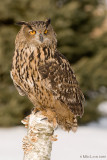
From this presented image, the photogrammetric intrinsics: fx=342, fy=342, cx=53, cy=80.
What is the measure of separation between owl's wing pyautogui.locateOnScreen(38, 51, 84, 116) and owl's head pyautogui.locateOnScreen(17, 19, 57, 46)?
0.19 metres

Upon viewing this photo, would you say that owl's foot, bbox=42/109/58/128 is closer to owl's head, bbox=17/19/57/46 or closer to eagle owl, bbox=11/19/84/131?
eagle owl, bbox=11/19/84/131

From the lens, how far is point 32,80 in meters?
3.04

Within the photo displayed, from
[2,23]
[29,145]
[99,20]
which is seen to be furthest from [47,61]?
[99,20]

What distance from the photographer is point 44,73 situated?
9.89ft

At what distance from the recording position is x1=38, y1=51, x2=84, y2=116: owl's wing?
3.07 metres

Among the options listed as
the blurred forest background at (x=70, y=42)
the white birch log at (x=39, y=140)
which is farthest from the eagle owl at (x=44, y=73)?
the blurred forest background at (x=70, y=42)

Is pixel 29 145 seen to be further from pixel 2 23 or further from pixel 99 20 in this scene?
pixel 99 20

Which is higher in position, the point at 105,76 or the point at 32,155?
the point at 105,76

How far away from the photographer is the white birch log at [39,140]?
8.73 ft

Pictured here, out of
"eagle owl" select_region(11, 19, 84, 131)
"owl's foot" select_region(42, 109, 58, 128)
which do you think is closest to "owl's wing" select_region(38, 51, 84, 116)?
"eagle owl" select_region(11, 19, 84, 131)

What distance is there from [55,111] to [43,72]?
429 millimetres

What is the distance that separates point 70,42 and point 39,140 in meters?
6.15

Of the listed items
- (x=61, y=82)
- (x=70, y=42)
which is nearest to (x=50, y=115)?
(x=61, y=82)

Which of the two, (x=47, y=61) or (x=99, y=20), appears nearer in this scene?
(x=47, y=61)
